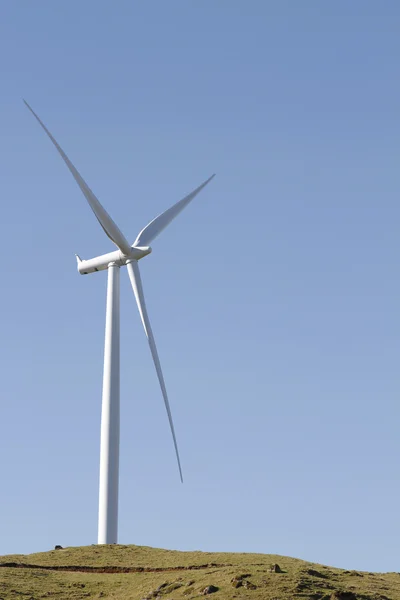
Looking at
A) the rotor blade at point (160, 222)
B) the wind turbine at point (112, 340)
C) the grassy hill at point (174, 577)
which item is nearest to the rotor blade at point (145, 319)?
the wind turbine at point (112, 340)

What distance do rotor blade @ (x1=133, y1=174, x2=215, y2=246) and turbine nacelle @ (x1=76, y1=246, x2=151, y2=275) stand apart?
1.59 metres

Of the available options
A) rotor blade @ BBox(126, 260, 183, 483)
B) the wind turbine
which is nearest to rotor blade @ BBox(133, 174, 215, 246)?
the wind turbine

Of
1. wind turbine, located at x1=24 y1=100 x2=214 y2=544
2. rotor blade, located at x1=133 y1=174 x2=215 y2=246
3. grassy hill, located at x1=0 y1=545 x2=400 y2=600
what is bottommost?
grassy hill, located at x1=0 y1=545 x2=400 y2=600

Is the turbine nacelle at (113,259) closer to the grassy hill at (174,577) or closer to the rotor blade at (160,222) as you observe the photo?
the rotor blade at (160,222)

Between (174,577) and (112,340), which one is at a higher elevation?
(112,340)

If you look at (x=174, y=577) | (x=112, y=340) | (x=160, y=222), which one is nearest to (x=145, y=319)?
(x=112, y=340)

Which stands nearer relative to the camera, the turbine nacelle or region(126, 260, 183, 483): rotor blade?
region(126, 260, 183, 483): rotor blade

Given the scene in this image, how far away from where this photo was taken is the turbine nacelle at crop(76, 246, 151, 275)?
72750mm

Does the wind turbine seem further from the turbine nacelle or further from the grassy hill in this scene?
the grassy hill

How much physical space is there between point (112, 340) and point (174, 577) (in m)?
21.3

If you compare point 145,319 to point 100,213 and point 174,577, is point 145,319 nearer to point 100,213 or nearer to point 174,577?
point 100,213

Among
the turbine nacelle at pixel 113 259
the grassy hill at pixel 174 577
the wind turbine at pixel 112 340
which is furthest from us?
the turbine nacelle at pixel 113 259

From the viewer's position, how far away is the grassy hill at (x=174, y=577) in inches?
1900

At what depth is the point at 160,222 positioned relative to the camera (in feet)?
252
